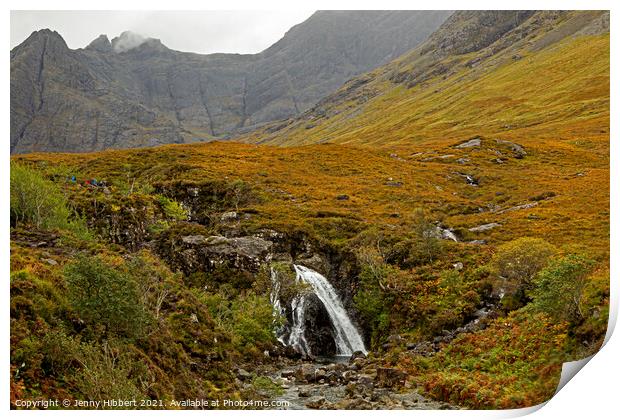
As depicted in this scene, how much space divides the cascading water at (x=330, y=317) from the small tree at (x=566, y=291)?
13389mm

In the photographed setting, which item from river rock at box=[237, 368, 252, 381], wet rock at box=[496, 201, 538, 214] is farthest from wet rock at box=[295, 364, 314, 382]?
wet rock at box=[496, 201, 538, 214]

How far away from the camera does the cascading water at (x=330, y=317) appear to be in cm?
3416

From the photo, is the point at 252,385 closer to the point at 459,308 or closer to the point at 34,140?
the point at 459,308

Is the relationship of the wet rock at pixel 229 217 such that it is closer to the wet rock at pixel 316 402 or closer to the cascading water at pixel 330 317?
the cascading water at pixel 330 317

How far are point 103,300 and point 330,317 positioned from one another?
21.1m

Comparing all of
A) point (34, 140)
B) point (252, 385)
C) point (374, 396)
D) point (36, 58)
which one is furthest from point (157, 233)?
point (36, 58)

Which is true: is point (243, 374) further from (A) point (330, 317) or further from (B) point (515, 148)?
(B) point (515, 148)

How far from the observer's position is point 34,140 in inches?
4761

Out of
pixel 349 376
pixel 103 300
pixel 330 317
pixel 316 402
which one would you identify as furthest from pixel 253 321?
pixel 103 300

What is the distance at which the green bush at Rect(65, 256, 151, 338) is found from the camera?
16922 millimetres

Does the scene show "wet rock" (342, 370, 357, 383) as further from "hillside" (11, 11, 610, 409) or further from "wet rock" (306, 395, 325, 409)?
"wet rock" (306, 395, 325, 409)

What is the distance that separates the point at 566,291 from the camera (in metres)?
22.8

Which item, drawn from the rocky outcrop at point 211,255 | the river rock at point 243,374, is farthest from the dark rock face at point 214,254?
the river rock at point 243,374

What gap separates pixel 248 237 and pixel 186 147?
44581mm
